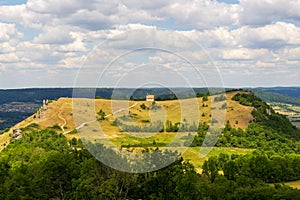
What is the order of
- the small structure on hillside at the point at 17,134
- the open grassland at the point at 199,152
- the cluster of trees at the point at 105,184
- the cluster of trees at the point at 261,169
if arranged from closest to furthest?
the cluster of trees at the point at 105,184 < the cluster of trees at the point at 261,169 < the open grassland at the point at 199,152 < the small structure on hillside at the point at 17,134

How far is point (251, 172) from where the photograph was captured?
10562 cm

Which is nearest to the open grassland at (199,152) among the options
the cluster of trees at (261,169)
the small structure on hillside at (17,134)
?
the cluster of trees at (261,169)

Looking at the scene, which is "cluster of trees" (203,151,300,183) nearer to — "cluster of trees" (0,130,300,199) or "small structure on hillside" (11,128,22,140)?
"cluster of trees" (0,130,300,199)

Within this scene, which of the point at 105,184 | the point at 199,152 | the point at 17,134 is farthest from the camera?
the point at 17,134

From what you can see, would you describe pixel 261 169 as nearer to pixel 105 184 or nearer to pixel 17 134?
pixel 105 184

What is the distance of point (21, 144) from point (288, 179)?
106 meters

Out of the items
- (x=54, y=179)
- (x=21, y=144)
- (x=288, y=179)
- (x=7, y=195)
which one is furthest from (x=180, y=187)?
(x=21, y=144)

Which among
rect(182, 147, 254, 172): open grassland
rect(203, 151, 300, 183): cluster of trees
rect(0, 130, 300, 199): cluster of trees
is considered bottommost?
rect(182, 147, 254, 172): open grassland

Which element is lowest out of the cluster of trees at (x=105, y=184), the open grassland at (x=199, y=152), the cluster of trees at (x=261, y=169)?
the open grassland at (x=199, y=152)

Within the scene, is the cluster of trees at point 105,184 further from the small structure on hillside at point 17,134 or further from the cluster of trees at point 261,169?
the small structure on hillside at point 17,134

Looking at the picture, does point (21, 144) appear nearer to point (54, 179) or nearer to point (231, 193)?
point (54, 179)

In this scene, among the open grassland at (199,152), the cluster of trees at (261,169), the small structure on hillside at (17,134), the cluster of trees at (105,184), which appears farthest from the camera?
the small structure on hillside at (17,134)

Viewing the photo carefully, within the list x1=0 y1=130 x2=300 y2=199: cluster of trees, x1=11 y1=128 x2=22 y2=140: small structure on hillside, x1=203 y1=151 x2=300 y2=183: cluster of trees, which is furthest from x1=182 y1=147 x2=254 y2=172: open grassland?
x1=11 y1=128 x2=22 y2=140: small structure on hillside

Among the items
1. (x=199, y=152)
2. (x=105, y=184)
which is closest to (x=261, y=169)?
(x=105, y=184)
